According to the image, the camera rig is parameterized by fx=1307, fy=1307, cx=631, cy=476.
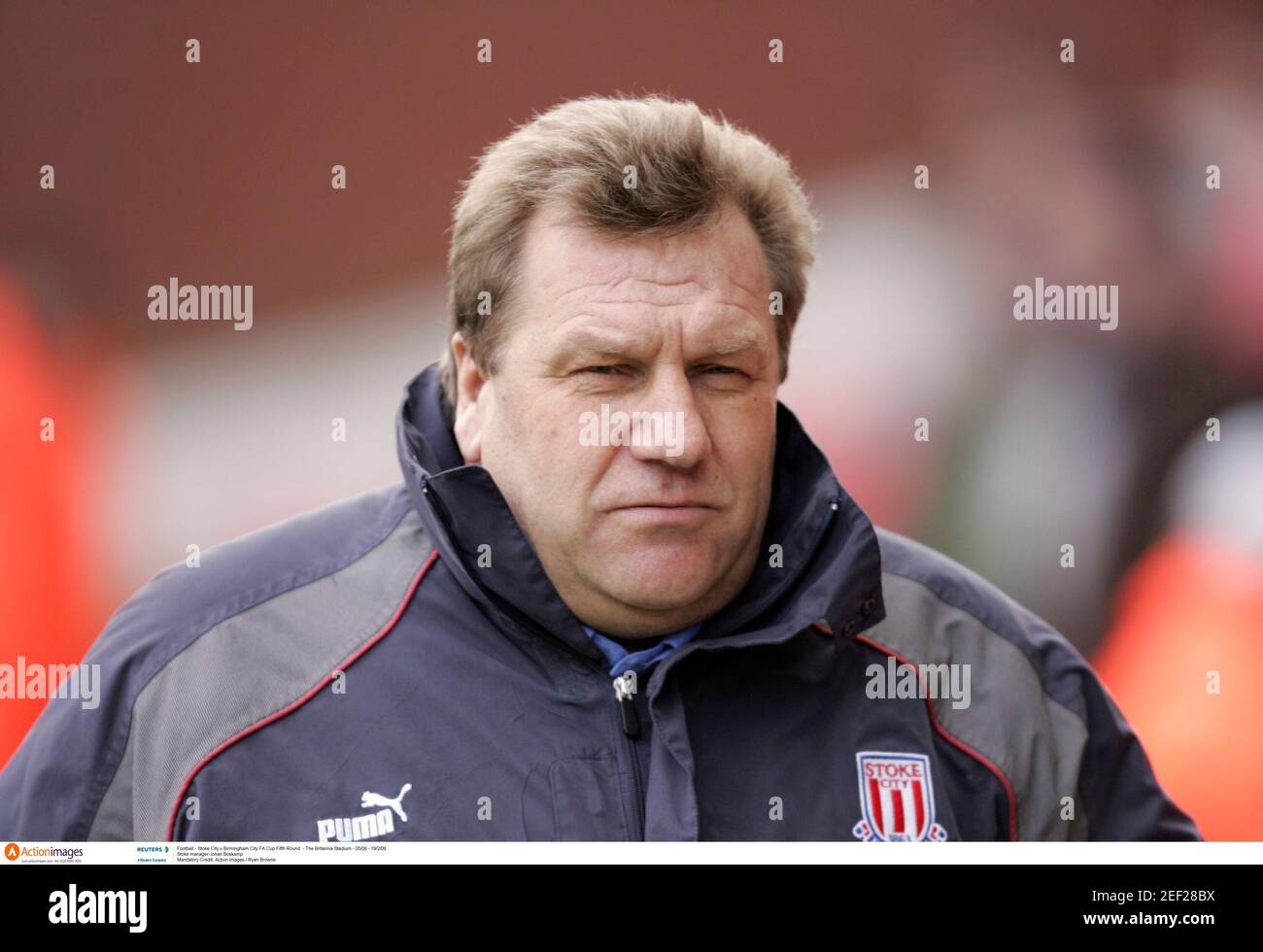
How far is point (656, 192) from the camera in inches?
63.0

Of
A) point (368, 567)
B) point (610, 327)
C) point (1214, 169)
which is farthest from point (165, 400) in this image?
point (1214, 169)

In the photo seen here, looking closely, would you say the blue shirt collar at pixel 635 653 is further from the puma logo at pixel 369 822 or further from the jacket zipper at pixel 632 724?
Answer: the puma logo at pixel 369 822

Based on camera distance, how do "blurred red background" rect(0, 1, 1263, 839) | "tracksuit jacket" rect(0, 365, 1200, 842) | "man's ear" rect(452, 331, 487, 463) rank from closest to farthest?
"tracksuit jacket" rect(0, 365, 1200, 842), "man's ear" rect(452, 331, 487, 463), "blurred red background" rect(0, 1, 1263, 839)

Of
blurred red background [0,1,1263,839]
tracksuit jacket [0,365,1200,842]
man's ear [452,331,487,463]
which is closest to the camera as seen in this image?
tracksuit jacket [0,365,1200,842]

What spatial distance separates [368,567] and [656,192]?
60 cm

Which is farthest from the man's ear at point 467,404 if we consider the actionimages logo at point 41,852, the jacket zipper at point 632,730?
the actionimages logo at point 41,852

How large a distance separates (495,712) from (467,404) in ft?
1.43

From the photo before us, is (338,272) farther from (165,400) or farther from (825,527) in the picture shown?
(825,527)

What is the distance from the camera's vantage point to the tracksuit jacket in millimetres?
1539

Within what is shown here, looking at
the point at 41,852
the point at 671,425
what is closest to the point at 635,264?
the point at 671,425

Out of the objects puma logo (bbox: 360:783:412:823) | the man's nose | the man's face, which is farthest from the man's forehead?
puma logo (bbox: 360:783:412:823)
